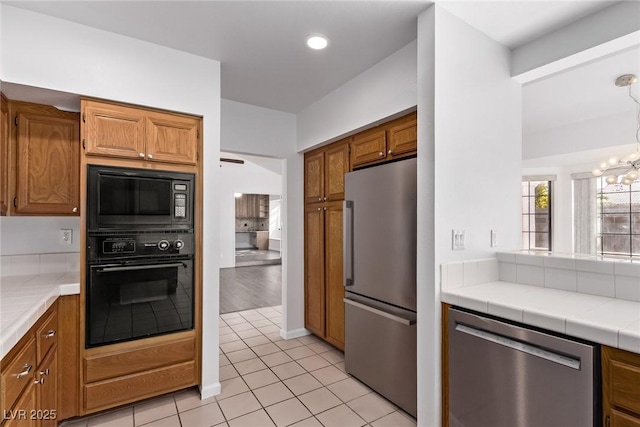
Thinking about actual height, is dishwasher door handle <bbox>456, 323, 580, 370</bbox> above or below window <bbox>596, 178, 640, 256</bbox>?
below

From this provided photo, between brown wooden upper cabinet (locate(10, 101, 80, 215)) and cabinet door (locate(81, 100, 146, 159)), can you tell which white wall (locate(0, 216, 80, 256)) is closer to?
brown wooden upper cabinet (locate(10, 101, 80, 215))

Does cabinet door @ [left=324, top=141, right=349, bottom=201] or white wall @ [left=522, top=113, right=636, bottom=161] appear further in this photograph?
white wall @ [left=522, top=113, right=636, bottom=161]

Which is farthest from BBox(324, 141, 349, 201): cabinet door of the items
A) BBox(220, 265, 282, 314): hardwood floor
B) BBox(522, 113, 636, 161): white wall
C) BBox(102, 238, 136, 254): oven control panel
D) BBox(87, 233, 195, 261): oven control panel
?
BBox(522, 113, 636, 161): white wall

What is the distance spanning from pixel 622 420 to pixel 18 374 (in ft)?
7.61

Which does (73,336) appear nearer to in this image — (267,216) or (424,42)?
(424,42)

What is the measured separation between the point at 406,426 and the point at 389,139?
1.97 metres

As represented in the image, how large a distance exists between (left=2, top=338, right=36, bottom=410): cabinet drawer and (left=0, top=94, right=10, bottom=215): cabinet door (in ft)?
3.45

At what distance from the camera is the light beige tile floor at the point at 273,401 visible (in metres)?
2.06

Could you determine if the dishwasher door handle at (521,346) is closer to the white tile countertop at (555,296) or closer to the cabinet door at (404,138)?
the white tile countertop at (555,296)

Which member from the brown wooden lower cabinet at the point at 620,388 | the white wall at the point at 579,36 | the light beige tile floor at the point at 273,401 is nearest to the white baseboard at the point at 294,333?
the light beige tile floor at the point at 273,401

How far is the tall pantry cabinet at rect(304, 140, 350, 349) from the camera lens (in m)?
3.08

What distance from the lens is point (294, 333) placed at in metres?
3.54

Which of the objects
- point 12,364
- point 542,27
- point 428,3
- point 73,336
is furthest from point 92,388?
point 542,27

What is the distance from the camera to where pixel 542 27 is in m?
1.98
